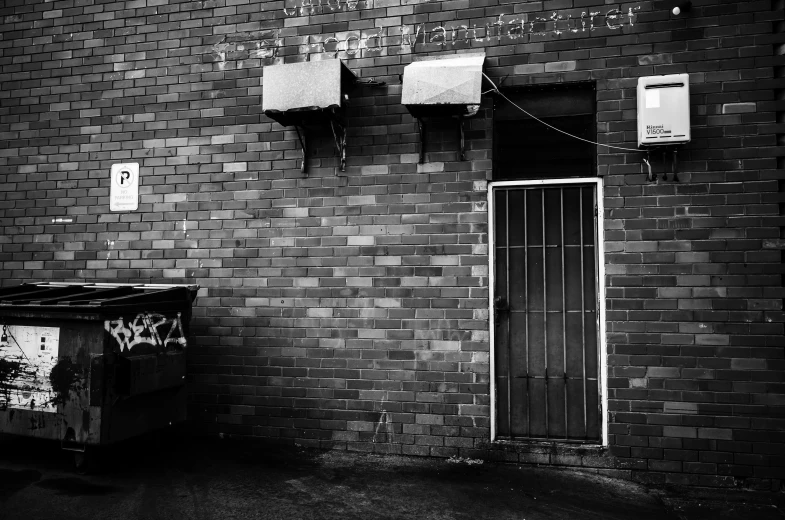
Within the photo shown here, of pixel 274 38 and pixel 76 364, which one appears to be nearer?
pixel 76 364

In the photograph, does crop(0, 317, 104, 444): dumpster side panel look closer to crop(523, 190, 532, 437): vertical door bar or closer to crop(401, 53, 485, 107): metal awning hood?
crop(401, 53, 485, 107): metal awning hood

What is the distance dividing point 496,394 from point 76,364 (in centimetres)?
335

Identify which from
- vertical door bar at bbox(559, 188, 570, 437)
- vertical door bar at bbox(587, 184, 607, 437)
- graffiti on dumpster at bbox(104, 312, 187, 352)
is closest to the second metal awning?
vertical door bar at bbox(559, 188, 570, 437)

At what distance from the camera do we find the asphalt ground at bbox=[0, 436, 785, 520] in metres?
3.45

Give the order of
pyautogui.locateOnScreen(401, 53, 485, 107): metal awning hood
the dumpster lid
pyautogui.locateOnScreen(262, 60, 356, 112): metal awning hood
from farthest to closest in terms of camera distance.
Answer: pyautogui.locateOnScreen(262, 60, 356, 112): metal awning hood, pyautogui.locateOnScreen(401, 53, 485, 107): metal awning hood, the dumpster lid

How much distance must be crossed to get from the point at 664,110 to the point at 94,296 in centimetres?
484

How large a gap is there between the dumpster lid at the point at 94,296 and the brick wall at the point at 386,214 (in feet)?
1.35

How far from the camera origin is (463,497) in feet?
12.1

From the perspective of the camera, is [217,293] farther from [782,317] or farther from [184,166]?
[782,317]

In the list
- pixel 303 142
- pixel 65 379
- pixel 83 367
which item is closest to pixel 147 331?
pixel 83 367

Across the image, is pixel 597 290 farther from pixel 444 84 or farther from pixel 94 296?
pixel 94 296

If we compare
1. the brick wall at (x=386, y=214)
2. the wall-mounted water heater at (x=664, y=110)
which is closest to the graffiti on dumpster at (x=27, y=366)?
the brick wall at (x=386, y=214)

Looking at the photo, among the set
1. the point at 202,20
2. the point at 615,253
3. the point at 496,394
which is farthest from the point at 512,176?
the point at 202,20

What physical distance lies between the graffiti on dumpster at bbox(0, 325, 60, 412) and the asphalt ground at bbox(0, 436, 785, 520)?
1.87 ft
